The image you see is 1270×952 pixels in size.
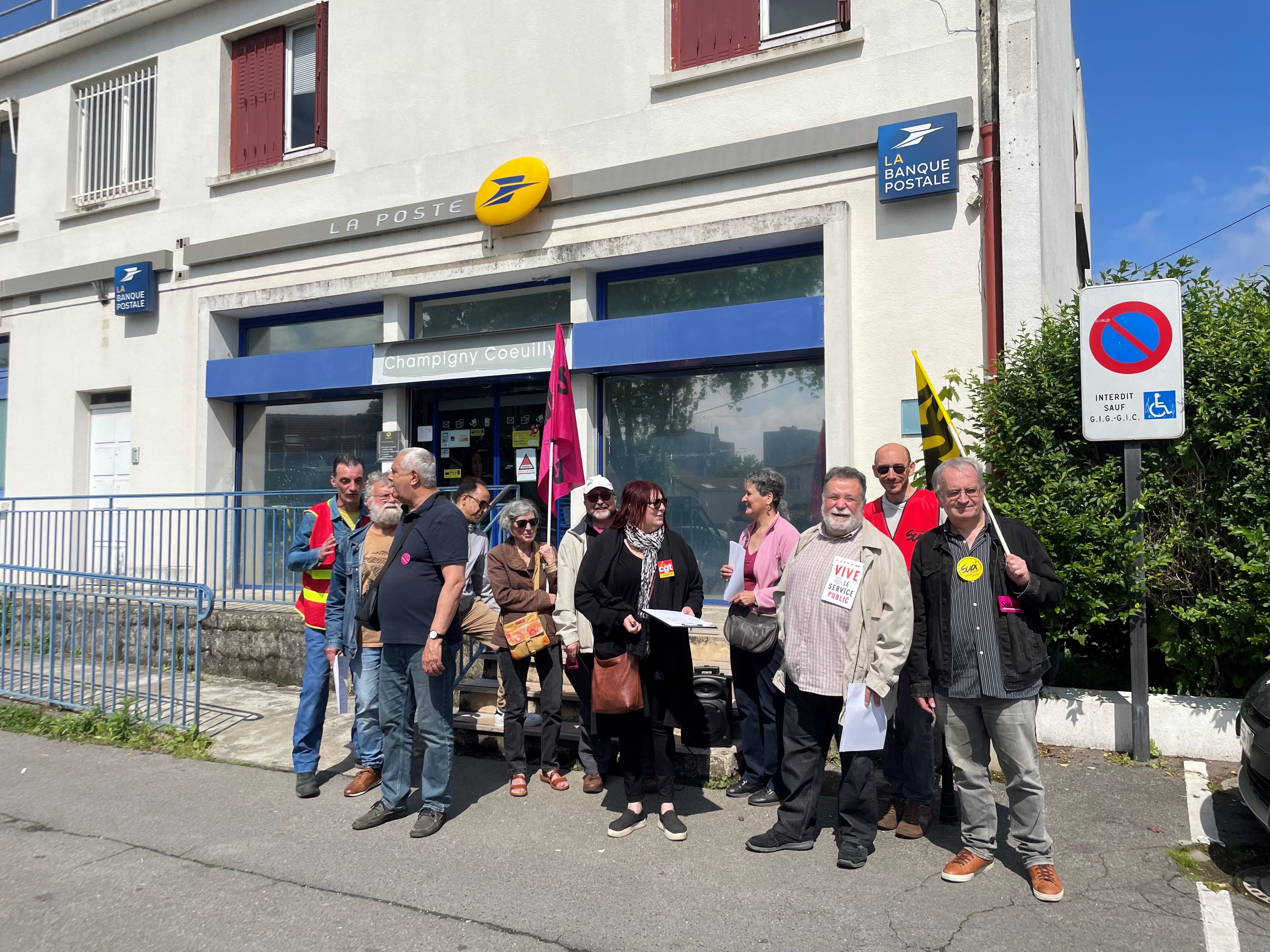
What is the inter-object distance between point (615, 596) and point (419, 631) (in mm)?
1065

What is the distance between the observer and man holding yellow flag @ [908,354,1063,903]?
397cm

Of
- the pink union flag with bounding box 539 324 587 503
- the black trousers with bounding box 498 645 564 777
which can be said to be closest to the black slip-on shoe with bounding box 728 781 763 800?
the black trousers with bounding box 498 645 564 777

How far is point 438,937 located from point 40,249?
13.2 metres

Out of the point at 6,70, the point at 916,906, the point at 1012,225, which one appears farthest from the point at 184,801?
the point at 6,70

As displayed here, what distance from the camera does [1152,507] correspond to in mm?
5738

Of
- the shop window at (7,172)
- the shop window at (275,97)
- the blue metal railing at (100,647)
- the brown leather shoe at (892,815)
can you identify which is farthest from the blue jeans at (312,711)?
the shop window at (7,172)

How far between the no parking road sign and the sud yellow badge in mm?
2102

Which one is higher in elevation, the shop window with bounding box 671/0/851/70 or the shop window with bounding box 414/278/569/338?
the shop window with bounding box 671/0/851/70

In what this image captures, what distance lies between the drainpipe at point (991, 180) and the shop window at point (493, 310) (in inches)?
168

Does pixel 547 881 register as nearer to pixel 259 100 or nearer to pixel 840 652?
pixel 840 652

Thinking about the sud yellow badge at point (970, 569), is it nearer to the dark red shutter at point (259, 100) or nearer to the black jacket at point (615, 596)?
the black jacket at point (615, 596)

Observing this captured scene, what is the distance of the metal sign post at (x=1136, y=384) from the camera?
217 inches

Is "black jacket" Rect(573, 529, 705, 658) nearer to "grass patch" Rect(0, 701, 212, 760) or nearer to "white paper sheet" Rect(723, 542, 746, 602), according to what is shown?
"white paper sheet" Rect(723, 542, 746, 602)

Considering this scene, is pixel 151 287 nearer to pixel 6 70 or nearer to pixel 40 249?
pixel 40 249
